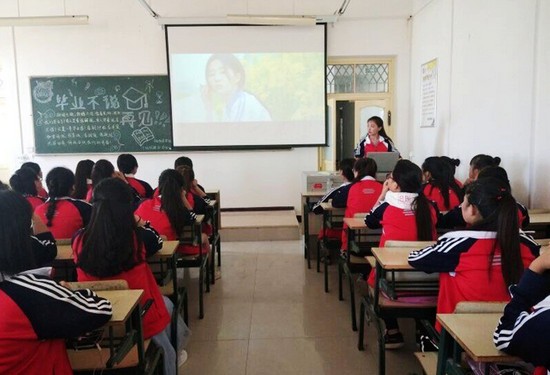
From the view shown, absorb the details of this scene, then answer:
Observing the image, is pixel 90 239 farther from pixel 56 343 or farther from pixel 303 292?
pixel 303 292

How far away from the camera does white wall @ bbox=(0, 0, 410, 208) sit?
20.1 ft

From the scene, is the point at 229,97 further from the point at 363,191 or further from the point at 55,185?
the point at 55,185

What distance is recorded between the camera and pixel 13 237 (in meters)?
1.28

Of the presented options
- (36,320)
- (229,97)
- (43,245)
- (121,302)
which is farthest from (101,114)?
(36,320)

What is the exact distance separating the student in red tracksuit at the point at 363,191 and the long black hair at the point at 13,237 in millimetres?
2463

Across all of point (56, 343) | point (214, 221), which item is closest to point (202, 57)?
point (214, 221)

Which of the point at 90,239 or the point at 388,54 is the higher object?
the point at 388,54

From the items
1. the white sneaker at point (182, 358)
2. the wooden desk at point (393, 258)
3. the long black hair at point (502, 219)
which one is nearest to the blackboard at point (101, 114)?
the white sneaker at point (182, 358)

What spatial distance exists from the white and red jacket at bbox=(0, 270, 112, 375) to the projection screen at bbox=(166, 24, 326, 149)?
518 cm

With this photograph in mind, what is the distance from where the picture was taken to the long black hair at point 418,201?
247cm

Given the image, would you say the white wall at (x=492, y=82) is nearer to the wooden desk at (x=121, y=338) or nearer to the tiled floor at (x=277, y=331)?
the tiled floor at (x=277, y=331)

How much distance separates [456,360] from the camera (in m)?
1.45

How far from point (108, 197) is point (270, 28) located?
4.96 meters

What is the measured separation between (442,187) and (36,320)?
285cm
